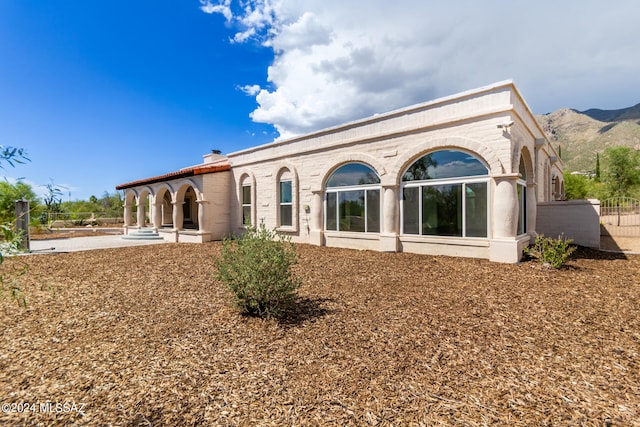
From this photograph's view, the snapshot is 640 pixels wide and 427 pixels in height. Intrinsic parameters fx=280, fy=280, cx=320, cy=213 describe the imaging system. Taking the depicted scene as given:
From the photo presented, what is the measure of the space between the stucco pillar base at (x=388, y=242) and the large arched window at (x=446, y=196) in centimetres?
48

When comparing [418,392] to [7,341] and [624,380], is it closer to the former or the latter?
[624,380]

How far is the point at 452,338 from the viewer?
3.95 m

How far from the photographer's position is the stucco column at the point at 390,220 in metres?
10.4

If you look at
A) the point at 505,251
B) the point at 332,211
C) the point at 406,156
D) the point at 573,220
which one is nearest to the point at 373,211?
the point at 332,211

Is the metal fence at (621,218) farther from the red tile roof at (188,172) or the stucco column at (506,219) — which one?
the red tile roof at (188,172)

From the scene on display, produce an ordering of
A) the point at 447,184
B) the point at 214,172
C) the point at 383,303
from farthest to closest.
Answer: the point at 214,172 < the point at 447,184 < the point at 383,303

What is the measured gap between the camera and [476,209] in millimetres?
9070

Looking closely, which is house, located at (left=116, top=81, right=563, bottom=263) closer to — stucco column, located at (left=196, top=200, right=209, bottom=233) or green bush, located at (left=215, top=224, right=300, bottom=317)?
stucco column, located at (left=196, top=200, right=209, bottom=233)

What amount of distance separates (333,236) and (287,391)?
9.52 meters

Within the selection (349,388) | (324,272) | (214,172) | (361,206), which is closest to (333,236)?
(361,206)

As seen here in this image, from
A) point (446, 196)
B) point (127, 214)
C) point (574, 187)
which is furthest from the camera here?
point (574, 187)

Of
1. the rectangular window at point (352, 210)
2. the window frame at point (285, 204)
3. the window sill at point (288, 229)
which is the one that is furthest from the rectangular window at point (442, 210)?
the window frame at point (285, 204)

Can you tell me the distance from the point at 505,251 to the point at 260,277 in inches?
296

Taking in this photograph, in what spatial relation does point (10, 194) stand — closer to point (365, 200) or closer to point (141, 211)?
point (365, 200)
